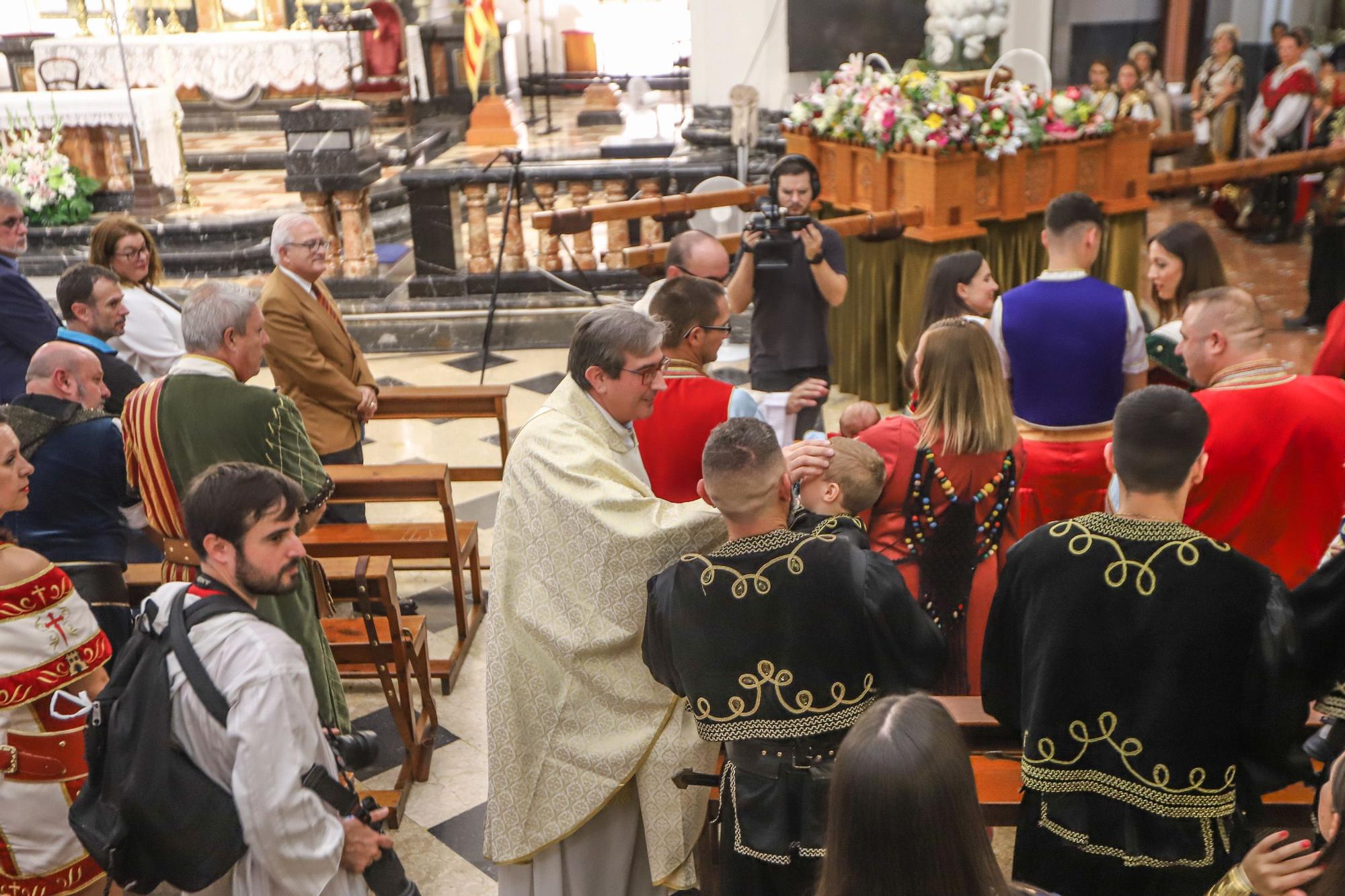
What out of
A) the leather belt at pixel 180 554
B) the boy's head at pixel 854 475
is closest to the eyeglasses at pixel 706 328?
Answer: the boy's head at pixel 854 475

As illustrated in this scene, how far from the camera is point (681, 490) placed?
322 centimetres

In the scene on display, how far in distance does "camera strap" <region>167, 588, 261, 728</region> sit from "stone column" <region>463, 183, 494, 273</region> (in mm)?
6471

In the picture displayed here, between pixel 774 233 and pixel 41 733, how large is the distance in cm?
295

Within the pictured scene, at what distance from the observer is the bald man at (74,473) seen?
3.41 m

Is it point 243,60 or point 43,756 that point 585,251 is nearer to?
point 43,756

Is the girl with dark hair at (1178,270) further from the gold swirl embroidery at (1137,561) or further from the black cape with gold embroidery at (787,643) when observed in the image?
the black cape with gold embroidery at (787,643)

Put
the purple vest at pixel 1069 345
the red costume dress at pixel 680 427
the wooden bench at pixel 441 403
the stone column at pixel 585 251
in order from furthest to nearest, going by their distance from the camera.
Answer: the stone column at pixel 585 251
the wooden bench at pixel 441 403
the purple vest at pixel 1069 345
the red costume dress at pixel 680 427

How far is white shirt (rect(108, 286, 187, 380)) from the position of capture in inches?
185

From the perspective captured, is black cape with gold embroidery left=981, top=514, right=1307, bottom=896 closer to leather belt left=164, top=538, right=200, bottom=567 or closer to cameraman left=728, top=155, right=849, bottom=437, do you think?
leather belt left=164, top=538, right=200, bottom=567

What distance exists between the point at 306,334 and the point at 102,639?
192 centimetres

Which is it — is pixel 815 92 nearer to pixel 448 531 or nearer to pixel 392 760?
pixel 448 531

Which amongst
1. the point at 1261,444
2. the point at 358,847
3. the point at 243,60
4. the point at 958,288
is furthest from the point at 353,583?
the point at 243,60

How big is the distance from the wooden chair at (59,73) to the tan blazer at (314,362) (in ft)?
34.9

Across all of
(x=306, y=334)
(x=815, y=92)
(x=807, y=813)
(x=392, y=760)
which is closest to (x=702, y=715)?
(x=807, y=813)
